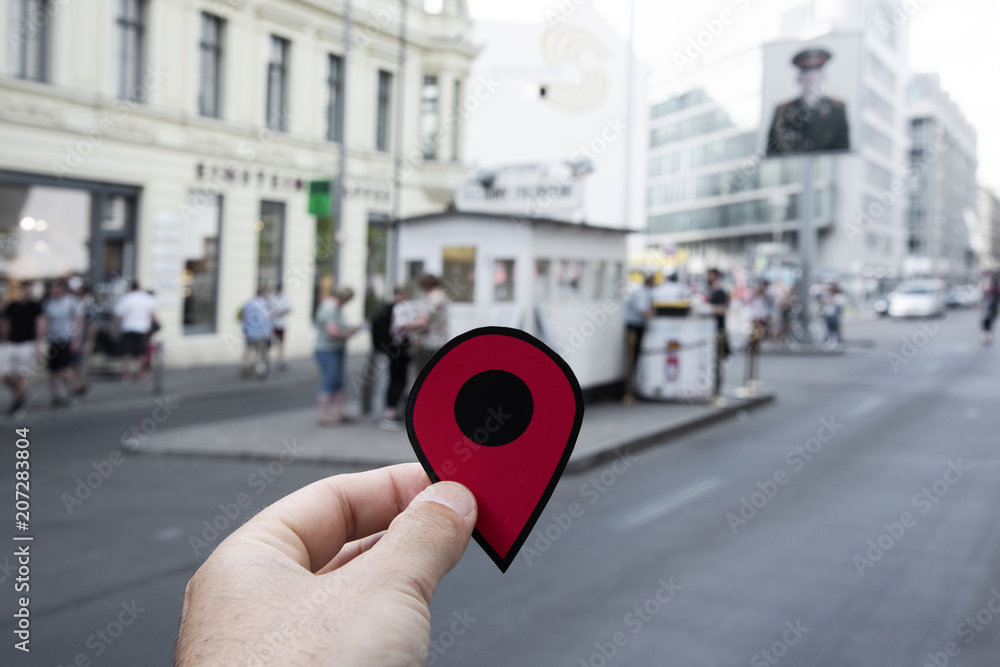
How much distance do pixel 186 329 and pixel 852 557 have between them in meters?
16.1

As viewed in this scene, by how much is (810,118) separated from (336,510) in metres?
25.5

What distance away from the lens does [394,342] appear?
1091 centimetres

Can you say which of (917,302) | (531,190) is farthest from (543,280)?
(917,302)

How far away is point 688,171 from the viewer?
84125mm

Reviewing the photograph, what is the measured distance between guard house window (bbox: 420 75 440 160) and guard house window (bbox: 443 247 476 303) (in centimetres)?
1387

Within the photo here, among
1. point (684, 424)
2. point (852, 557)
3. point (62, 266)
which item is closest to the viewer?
point (852, 557)

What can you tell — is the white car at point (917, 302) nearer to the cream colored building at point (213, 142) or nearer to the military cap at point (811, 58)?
the military cap at point (811, 58)

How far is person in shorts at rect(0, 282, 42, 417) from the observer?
39.1 ft

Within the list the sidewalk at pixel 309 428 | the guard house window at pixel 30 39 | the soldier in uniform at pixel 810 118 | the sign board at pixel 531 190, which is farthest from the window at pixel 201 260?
the soldier in uniform at pixel 810 118

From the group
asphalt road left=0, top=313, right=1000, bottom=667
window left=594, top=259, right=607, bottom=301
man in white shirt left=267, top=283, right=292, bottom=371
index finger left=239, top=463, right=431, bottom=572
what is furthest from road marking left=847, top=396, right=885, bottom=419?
index finger left=239, top=463, right=431, bottom=572

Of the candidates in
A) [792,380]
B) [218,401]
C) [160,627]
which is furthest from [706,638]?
[792,380]

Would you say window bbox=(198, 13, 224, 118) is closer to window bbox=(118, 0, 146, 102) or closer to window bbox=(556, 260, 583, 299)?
window bbox=(118, 0, 146, 102)

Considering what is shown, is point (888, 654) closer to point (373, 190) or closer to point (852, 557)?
point (852, 557)

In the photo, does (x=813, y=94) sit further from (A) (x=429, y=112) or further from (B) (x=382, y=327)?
(B) (x=382, y=327)
